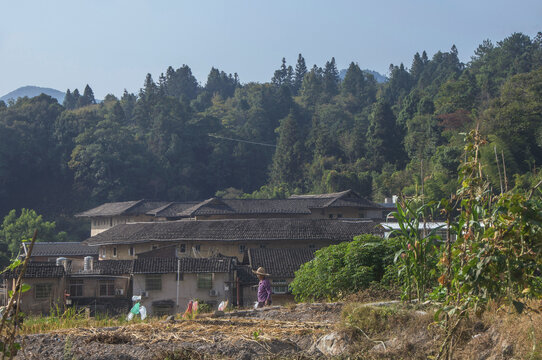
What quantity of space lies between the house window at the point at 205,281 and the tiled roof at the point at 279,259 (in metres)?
1.91

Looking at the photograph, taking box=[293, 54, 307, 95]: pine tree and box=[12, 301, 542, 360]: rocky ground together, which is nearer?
box=[12, 301, 542, 360]: rocky ground

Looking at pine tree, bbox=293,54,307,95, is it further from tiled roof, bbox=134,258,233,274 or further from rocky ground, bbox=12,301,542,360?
rocky ground, bbox=12,301,542,360

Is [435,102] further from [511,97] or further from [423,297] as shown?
[423,297]

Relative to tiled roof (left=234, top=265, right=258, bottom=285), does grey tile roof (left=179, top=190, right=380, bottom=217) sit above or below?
above

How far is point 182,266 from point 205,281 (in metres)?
1.12

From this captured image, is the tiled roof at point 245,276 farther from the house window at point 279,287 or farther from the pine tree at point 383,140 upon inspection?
the pine tree at point 383,140

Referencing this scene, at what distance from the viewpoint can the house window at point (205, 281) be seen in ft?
93.9

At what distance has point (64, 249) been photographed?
4931 cm

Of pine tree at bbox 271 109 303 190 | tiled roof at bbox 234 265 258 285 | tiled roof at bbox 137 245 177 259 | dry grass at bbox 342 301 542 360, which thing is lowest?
tiled roof at bbox 234 265 258 285

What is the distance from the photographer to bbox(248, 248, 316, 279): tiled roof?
28.9 meters

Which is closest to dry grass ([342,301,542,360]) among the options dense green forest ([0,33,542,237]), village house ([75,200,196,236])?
dense green forest ([0,33,542,237])

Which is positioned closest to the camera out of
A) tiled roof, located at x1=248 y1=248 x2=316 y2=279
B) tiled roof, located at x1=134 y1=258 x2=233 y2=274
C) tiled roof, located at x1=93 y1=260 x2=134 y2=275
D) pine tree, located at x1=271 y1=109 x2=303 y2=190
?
tiled roof, located at x1=134 y1=258 x2=233 y2=274

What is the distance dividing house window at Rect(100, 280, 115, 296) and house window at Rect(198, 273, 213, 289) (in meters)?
4.34

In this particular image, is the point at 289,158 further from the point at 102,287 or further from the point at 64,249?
the point at 102,287
